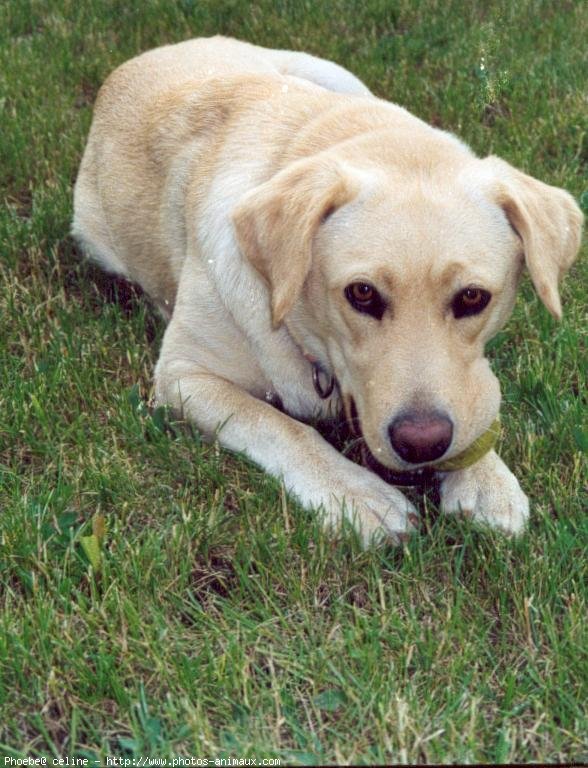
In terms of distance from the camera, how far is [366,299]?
303 centimetres

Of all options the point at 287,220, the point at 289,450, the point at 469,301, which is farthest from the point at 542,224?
the point at 289,450

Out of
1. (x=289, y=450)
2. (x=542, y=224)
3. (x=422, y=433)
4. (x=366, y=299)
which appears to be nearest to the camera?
(x=422, y=433)

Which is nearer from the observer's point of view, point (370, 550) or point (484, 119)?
point (370, 550)

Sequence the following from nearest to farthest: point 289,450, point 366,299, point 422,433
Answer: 1. point 422,433
2. point 366,299
3. point 289,450

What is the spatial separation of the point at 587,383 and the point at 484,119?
7.79ft

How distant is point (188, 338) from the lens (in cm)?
374

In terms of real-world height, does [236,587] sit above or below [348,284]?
below

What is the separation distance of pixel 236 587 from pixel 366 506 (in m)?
0.45

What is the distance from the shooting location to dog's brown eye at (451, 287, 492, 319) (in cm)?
303

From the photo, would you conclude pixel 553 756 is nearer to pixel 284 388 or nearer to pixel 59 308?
pixel 284 388

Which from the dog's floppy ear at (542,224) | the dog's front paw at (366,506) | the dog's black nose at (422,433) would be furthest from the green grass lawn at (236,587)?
the dog's floppy ear at (542,224)

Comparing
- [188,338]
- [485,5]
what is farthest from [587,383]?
[485,5]

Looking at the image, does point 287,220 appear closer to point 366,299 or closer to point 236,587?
point 366,299

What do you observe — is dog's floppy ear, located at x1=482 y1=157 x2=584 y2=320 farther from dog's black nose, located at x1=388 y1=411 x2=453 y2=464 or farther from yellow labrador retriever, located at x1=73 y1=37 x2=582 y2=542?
dog's black nose, located at x1=388 y1=411 x2=453 y2=464
